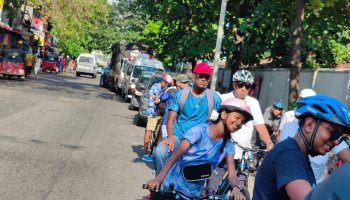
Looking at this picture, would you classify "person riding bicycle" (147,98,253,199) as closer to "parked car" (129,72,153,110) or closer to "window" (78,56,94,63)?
"parked car" (129,72,153,110)

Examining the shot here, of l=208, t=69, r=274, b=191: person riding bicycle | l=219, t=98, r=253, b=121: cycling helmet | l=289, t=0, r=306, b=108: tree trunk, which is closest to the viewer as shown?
l=219, t=98, r=253, b=121: cycling helmet

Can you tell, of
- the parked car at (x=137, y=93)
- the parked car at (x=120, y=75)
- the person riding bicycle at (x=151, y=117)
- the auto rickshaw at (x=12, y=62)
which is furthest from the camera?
the auto rickshaw at (x=12, y=62)

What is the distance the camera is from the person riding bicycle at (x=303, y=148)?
102 inches

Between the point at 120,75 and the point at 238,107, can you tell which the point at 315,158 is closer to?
the point at 238,107

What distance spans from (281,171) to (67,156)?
8.08m

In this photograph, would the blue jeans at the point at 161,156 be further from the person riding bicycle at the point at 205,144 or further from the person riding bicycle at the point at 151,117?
the person riding bicycle at the point at 151,117

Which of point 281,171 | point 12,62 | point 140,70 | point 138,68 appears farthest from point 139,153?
point 12,62

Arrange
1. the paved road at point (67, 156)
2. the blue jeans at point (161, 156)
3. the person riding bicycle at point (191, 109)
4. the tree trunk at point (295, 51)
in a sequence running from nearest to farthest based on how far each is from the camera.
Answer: the blue jeans at point (161, 156) → the person riding bicycle at point (191, 109) → the paved road at point (67, 156) → the tree trunk at point (295, 51)

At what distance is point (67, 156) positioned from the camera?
33.8ft

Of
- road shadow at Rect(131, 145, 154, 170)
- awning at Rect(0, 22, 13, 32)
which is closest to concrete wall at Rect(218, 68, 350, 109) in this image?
road shadow at Rect(131, 145, 154, 170)

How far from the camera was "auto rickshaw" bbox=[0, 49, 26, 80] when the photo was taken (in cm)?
3344

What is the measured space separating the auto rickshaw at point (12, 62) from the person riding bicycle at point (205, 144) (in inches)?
1204

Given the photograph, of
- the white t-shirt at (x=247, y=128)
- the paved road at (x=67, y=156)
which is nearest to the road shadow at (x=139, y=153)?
the paved road at (x=67, y=156)

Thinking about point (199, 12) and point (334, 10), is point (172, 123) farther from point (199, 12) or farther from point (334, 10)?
point (199, 12)
